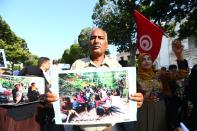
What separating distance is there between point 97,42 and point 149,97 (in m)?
1.84

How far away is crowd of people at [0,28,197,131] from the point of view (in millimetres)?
3566

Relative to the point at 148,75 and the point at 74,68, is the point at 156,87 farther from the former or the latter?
the point at 74,68

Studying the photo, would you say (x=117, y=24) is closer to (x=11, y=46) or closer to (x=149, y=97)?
(x=11, y=46)

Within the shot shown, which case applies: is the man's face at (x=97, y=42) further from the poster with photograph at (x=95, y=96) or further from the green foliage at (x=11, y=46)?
the green foliage at (x=11, y=46)

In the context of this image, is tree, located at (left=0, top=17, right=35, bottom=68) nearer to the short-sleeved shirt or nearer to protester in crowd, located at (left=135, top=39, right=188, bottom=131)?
protester in crowd, located at (left=135, top=39, right=188, bottom=131)

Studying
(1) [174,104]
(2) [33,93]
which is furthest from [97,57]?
(1) [174,104]

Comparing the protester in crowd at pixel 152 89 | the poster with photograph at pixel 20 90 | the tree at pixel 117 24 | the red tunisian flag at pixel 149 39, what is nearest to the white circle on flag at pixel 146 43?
the red tunisian flag at pixel 149 39

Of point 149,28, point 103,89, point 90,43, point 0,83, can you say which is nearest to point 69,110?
point 103,89

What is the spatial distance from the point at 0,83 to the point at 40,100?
0.47m

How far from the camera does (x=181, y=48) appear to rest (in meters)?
4.81

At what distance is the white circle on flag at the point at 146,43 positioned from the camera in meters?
8.47

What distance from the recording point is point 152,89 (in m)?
5.09

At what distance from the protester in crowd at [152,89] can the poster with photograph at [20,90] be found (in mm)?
1385

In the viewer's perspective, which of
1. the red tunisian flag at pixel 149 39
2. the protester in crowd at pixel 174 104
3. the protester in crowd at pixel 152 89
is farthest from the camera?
the red tunisian flag at pixel 149 39
